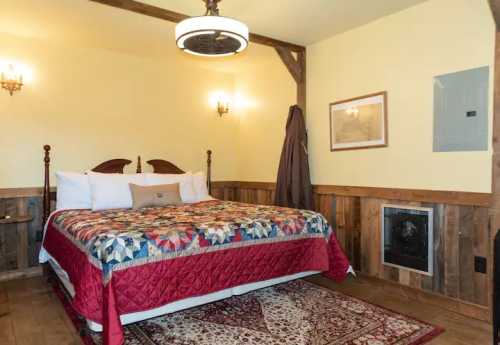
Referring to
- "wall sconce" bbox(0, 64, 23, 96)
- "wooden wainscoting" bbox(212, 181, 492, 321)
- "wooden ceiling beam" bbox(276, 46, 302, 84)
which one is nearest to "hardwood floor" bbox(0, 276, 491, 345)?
"wooden wainscoting" bbox(212, 181, 492, 321)

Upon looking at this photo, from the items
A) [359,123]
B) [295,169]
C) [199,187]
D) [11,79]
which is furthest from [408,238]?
[11,79]

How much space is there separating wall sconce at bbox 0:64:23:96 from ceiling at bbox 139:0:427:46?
1.63 meters

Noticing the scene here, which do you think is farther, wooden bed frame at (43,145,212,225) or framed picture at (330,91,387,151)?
wooden bed frame at (43,145,212,225)

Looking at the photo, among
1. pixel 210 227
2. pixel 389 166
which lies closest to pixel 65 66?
pixel 210 227

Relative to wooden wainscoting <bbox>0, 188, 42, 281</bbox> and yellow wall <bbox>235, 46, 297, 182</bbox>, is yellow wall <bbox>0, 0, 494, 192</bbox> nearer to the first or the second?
yellow wall <bbox>235, 46, 297, 182</bbox>

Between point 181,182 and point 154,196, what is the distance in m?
0.48

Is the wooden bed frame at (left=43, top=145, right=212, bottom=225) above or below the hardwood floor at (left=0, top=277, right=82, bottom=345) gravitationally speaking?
above

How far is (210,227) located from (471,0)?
8.16ft

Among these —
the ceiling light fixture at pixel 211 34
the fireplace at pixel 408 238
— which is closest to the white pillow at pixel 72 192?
the ceiling light fixture at pixel 211 34

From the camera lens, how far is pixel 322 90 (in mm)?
3768

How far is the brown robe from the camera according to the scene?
3.77 metres

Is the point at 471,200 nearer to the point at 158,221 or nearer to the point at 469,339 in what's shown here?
the point at 469,339

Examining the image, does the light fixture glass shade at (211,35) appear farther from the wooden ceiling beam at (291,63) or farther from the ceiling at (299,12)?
the wooden ceiling beam at (291,63)

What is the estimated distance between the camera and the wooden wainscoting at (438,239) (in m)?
2.54
